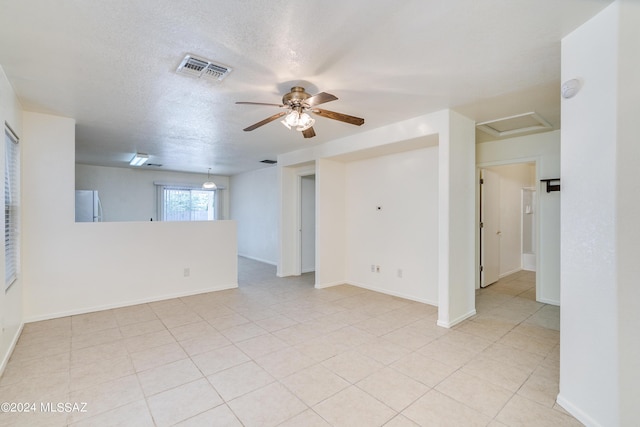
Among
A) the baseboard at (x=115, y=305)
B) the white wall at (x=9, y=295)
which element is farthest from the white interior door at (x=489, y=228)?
the white wall at (x=9, y=295)

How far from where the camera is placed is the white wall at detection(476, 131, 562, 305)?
419 centimetres

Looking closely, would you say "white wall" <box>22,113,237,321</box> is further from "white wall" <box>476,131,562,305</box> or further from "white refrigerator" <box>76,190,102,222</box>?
"white wall" <box>476,131,562,305</box>

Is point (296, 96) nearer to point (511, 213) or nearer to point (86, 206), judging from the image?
point (86, 206)

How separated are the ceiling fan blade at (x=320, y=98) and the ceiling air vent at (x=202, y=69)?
680mm

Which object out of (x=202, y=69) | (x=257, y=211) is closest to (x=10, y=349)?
(x=202, y=69)

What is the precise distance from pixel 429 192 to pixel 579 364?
8.59 ft

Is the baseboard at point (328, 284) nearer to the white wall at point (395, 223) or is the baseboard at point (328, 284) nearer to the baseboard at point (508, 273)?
the white wall at point (395, 223)

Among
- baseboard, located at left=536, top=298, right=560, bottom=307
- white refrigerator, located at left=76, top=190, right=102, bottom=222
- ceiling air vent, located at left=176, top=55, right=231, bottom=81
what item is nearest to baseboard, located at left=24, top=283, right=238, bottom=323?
white refrigerator, located at left=76, top=190, right=102, bottom=222

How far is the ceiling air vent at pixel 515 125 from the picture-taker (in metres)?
3.55

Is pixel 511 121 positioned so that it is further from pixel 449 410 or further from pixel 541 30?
pixel 449 410

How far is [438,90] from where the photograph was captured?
9.09 ft

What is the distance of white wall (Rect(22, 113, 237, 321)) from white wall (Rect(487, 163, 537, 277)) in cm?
569

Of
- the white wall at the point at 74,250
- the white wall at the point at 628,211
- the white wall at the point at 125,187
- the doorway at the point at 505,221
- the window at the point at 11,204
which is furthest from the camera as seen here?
the white wall at the point at 125,187

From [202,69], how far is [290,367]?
8.28 ft
